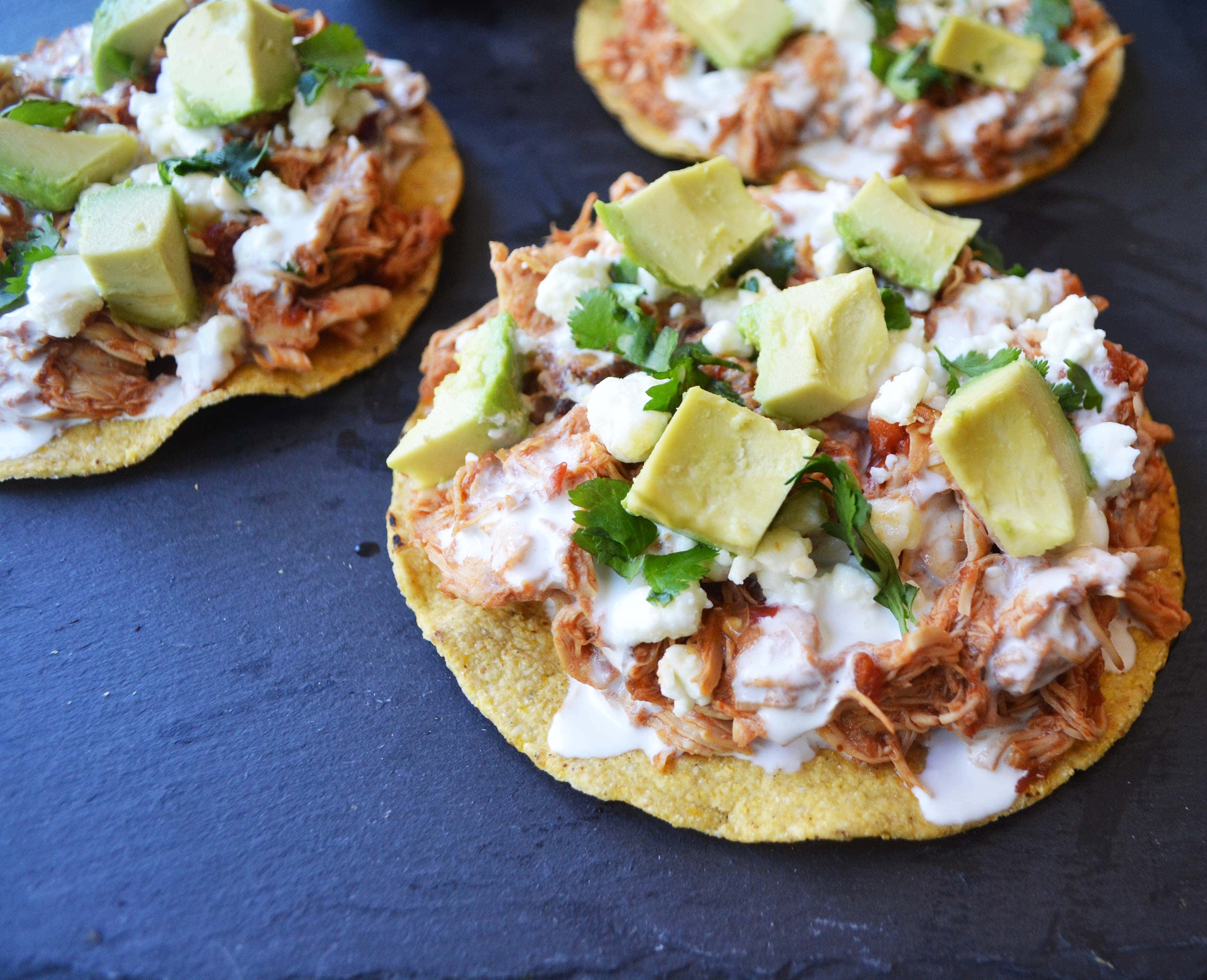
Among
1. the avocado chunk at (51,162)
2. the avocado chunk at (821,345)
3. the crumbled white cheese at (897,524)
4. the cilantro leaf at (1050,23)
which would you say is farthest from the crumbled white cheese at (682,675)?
the cilantro leaf at (1050,23)

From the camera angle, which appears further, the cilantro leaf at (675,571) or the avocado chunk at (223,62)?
the avocado chunk at (223,62)

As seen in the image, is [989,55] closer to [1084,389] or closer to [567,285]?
[1084,389]

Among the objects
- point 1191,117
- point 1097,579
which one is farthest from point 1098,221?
point 1097,579

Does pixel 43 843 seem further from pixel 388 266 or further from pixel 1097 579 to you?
pixel 1097 579

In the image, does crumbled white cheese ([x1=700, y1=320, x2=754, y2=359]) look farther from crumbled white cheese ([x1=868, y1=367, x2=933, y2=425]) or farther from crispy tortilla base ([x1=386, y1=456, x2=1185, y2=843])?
crispy tortilla base ([x1=386, y1=456, x2=1185, y2=843])

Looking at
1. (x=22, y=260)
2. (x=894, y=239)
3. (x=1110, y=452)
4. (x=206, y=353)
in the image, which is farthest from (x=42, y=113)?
(x=1110, y=452)

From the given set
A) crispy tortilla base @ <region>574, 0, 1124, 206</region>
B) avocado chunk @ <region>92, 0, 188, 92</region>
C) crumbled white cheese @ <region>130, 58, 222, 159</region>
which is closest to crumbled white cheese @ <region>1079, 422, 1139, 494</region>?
crispy tortilla base @ <region>574, 0, 1124, 206</region>

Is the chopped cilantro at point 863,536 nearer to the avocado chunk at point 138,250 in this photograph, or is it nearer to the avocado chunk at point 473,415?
the avocado chunk at point 473,415
